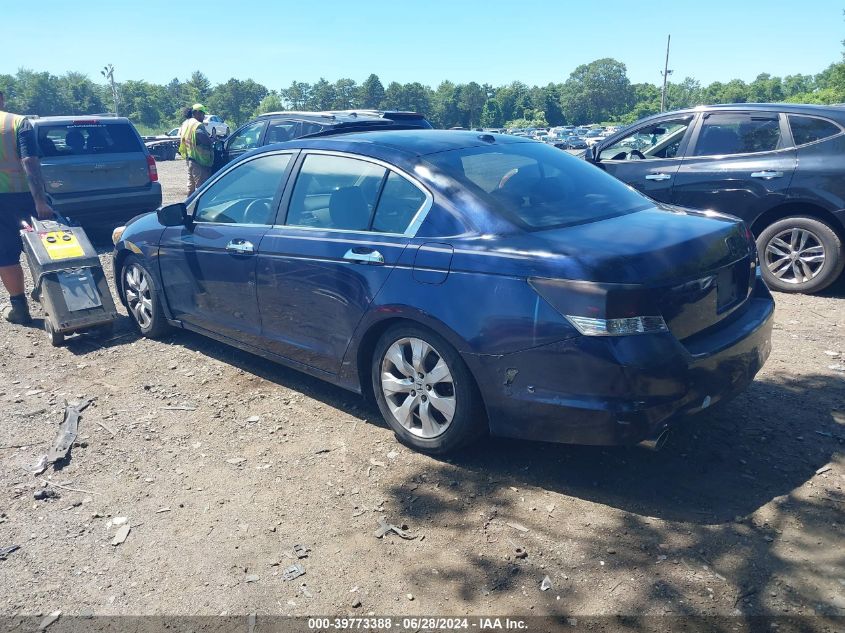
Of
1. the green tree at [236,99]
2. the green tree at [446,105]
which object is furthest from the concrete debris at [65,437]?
the green tree at [236,99]

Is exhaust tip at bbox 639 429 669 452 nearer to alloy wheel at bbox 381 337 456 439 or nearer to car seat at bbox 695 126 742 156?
alloy wheel at bbox 381 337 456 439

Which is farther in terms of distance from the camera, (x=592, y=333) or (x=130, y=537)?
(x=130, y=537)

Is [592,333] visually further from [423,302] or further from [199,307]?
[199,307]

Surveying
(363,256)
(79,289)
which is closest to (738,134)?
(363,256)

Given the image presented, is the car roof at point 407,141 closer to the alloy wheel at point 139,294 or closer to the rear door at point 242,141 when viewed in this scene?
the alloy wheel at point 139,294

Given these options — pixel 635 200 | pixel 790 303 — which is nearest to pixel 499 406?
pixel 635 200

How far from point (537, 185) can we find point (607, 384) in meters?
1.41

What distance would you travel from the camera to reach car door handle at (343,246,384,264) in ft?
12.8

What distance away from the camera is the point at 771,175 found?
6781mm

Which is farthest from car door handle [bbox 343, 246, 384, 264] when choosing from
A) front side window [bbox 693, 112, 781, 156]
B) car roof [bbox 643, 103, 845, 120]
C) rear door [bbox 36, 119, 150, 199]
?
rear door [bbox 36, 119, 150, 199]

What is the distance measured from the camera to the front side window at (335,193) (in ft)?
13.6

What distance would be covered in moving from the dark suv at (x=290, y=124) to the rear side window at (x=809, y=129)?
432 cm

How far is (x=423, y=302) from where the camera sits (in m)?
3.61

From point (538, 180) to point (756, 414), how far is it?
197 cm
